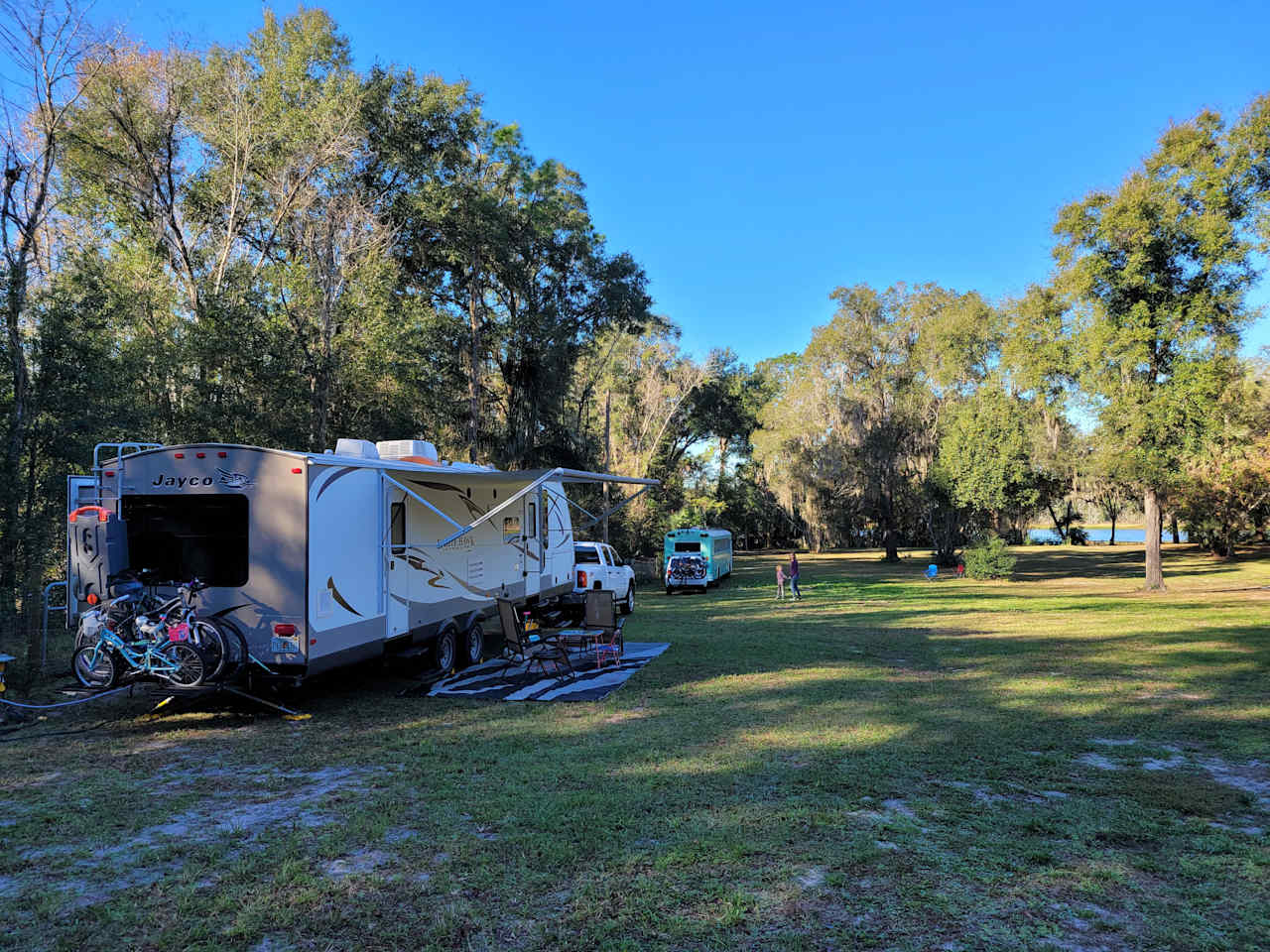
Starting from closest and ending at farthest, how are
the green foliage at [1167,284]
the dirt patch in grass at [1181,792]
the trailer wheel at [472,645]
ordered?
the dirt patch in grass at [1181,792] → the trailer wheel at [472,645] → the green foliage at [1167,284]

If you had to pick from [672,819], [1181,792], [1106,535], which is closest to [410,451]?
[672,819]

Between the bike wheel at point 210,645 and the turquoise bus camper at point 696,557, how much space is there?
1751 cm

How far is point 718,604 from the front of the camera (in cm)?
1956

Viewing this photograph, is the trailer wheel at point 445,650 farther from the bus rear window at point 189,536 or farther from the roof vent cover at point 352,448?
the bus rear window at point 189,536

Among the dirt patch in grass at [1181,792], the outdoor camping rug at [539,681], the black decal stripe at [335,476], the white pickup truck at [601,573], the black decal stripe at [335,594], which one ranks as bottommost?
the outdoor camping rug at [539,681]

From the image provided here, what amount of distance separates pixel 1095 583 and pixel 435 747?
27.2 meters

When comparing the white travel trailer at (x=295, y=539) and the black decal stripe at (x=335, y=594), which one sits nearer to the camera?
the white travel trailer at (x=295, y=539)

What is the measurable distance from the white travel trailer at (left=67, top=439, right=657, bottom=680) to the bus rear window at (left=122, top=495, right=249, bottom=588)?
1 centimetres

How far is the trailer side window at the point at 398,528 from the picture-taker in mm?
8649

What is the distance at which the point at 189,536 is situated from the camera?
25.1ft

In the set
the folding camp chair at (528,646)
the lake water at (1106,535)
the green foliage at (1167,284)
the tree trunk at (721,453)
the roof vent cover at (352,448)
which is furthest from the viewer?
the lake water at (1106,535)

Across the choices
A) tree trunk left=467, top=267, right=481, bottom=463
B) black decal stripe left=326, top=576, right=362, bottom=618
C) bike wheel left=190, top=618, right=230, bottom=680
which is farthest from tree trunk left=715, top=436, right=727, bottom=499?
bike wheel left=190, top=618, right=230, bottom=680

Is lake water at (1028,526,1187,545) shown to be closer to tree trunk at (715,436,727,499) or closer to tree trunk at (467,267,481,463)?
tree trunk at (715,436,727,499)

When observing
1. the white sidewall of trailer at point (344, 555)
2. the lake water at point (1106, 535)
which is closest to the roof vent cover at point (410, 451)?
the white sidewall of trailer at point (344, 555)
